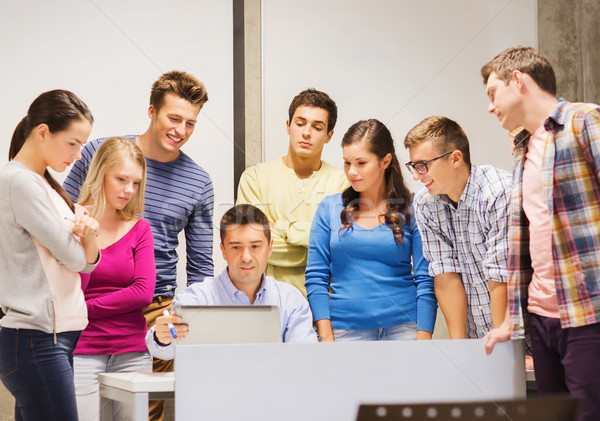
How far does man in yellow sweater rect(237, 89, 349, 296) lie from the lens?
2.44 m

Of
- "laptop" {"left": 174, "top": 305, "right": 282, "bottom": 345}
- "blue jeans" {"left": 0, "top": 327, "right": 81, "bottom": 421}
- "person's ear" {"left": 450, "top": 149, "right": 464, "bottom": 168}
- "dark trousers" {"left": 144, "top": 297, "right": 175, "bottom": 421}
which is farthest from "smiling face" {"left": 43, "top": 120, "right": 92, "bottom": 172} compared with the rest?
"person's ear" {"left": 450, "top": 149, "right": 464, "bottom": 168}

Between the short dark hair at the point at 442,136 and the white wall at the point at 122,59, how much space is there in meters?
1.01

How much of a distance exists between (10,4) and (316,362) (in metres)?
2.10

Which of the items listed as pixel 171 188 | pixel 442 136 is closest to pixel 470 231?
pixel 442 136

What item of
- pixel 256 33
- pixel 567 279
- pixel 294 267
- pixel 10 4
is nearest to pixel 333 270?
pixel 294 267

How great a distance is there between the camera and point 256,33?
9.98 feet

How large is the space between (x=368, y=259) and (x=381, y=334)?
26cm

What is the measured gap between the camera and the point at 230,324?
1.55m

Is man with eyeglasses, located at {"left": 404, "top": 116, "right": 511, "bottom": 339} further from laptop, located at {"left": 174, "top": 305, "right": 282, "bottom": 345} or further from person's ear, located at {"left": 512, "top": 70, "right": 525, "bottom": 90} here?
laptop, located at {"left": 174, "top": 305, "right": 282, "bottom": 345}

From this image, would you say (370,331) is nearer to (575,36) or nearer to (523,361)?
(523,361)

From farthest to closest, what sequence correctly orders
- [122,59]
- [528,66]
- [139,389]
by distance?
1. [122,59]
2. [528,66]
3. [139,389]

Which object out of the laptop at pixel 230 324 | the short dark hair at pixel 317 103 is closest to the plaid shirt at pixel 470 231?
the short dark hair at pixel 317 103

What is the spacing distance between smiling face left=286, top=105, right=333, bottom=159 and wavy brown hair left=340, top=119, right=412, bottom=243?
0.16 metres

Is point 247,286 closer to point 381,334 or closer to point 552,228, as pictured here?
point 381,334
